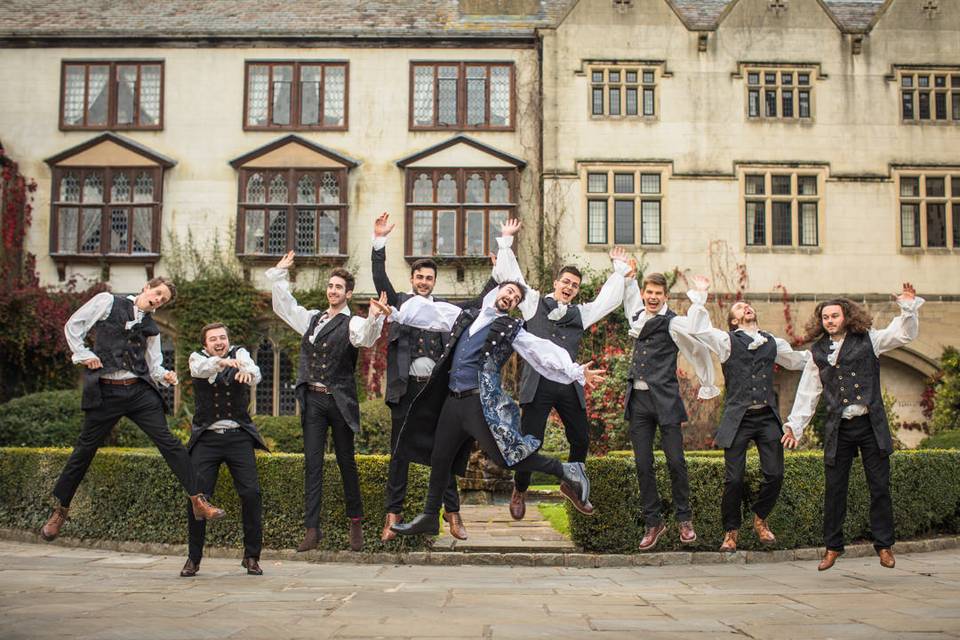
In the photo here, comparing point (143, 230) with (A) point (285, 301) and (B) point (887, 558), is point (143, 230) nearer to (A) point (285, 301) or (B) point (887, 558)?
(A) point (285, 301)

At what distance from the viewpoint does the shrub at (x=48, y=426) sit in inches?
680

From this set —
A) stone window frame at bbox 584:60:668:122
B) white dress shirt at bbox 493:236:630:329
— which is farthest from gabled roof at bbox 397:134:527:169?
white dress shirt at bbox 493:236:630:329

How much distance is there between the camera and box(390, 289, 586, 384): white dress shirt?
8.16 meters

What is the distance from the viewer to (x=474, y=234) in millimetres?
22109

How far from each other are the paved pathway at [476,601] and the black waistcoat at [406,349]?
5.61ft

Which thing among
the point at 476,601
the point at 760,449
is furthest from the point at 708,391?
the point at 476,601

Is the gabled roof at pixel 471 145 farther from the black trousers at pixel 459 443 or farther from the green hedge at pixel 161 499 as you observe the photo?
the black trousers at pixel 459 443

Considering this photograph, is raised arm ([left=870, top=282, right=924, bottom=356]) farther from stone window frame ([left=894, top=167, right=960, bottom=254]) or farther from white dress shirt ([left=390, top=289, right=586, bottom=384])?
stone window frame ([left=894, top=167, right=960, bottom=254])

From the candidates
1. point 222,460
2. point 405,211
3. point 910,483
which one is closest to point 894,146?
point 405,211

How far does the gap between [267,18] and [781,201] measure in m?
12.6

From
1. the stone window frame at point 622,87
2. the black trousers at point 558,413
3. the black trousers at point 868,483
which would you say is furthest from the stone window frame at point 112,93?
the black trousers at point 868,483

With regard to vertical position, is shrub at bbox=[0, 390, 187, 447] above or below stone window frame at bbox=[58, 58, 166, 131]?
below

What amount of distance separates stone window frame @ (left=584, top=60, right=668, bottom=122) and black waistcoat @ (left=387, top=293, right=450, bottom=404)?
577 inches

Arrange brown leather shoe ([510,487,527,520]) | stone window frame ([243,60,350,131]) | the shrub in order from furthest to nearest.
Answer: stone window frame ([243,60,350,131]) → the shrub → brown leather shoe ([510,487,527,520])
